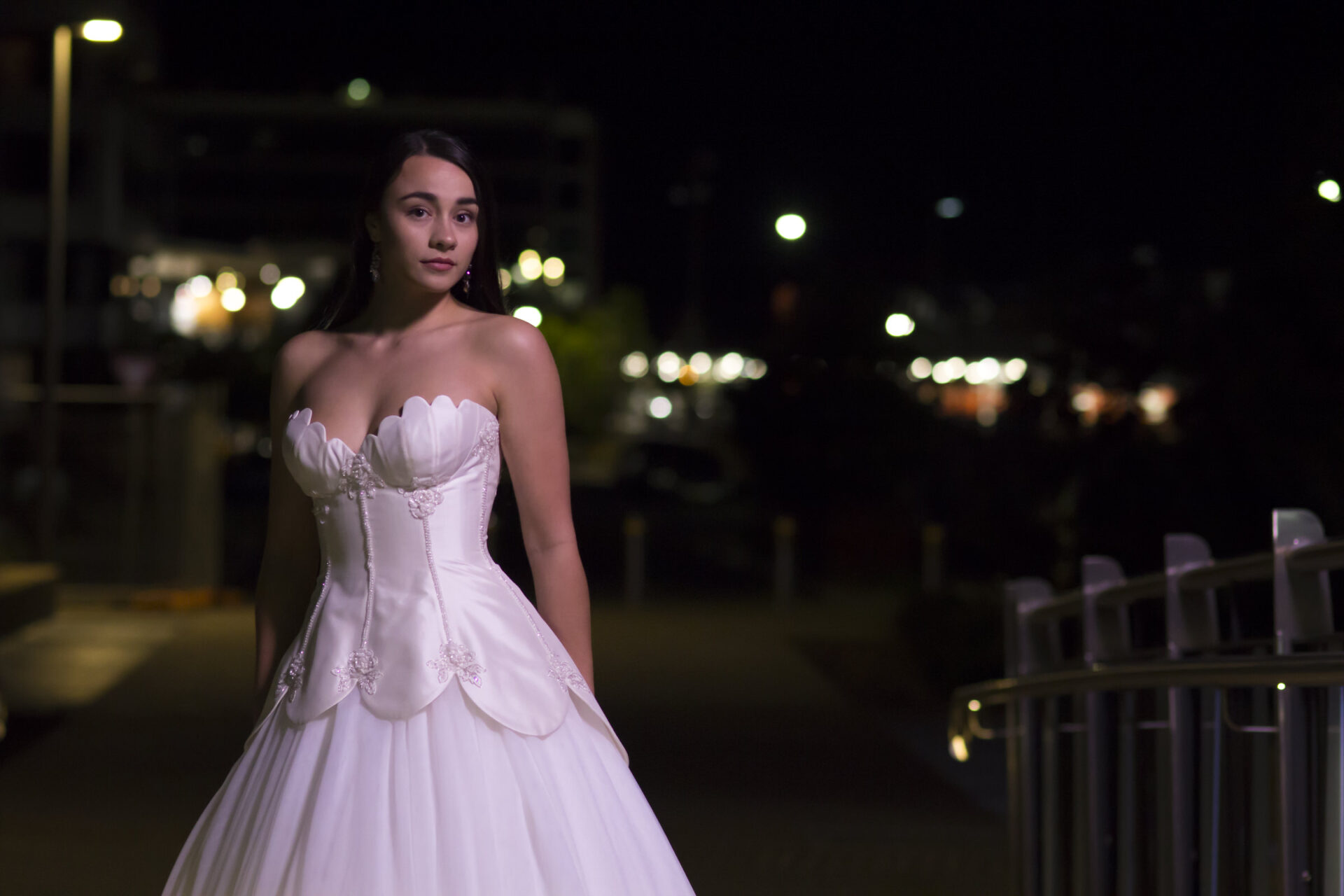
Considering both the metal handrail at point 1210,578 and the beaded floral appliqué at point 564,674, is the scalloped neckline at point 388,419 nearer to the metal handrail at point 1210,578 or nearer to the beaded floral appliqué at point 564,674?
the beaded floral appliqué at point 564,674

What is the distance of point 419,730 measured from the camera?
3.29 metres

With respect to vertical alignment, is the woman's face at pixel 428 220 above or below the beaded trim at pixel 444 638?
above

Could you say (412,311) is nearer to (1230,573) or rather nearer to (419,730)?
(419,730)

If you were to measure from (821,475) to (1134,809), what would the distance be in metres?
16.8

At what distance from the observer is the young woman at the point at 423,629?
3.20 m

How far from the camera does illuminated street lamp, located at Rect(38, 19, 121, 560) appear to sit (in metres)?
17.9

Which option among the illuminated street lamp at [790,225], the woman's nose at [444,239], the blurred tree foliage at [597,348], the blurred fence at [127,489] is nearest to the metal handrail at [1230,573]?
the woman's nose at [444,239]

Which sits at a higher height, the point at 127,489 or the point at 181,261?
the point at 181,261

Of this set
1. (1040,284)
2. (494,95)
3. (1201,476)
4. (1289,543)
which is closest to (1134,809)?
(1289,543)

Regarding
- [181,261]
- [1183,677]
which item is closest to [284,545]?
[1183,677]

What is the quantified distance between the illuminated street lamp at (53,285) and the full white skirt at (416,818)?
50.7 feet

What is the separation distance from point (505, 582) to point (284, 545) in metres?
0.49

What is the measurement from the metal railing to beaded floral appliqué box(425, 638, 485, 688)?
167cm

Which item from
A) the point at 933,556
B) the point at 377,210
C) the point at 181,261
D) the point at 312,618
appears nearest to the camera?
the point at 312,618
